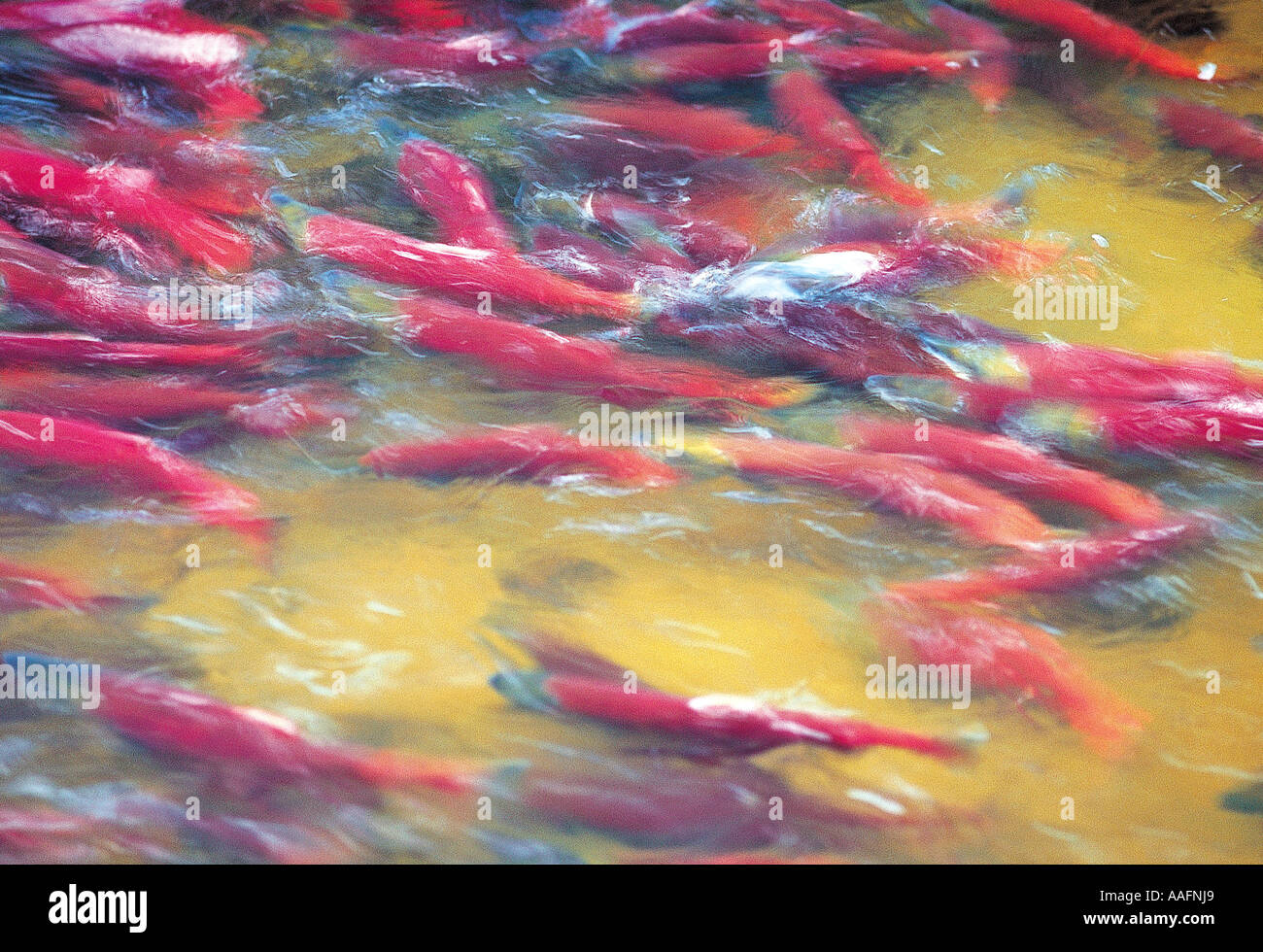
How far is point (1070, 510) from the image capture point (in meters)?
1.76

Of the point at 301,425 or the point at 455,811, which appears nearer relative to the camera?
the point at 455,811

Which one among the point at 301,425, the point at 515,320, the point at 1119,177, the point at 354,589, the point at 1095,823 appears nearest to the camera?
the point at 1095,823

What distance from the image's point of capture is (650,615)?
1662 millimetres

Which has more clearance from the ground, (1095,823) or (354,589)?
(354,589)

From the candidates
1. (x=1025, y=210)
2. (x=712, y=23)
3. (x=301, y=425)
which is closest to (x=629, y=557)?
(x=301, y=425)

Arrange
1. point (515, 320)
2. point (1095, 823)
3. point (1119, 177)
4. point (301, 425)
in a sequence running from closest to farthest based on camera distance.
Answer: point (1095, 823)
point (301, 425)
point (515, 320)
point (1119, 177)

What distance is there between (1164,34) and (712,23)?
2.94ft

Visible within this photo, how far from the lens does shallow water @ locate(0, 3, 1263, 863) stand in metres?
1.50

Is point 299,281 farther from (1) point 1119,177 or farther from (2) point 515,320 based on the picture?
(1) point 1119,177

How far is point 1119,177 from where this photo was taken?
6.97 ft

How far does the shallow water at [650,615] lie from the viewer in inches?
59.2
